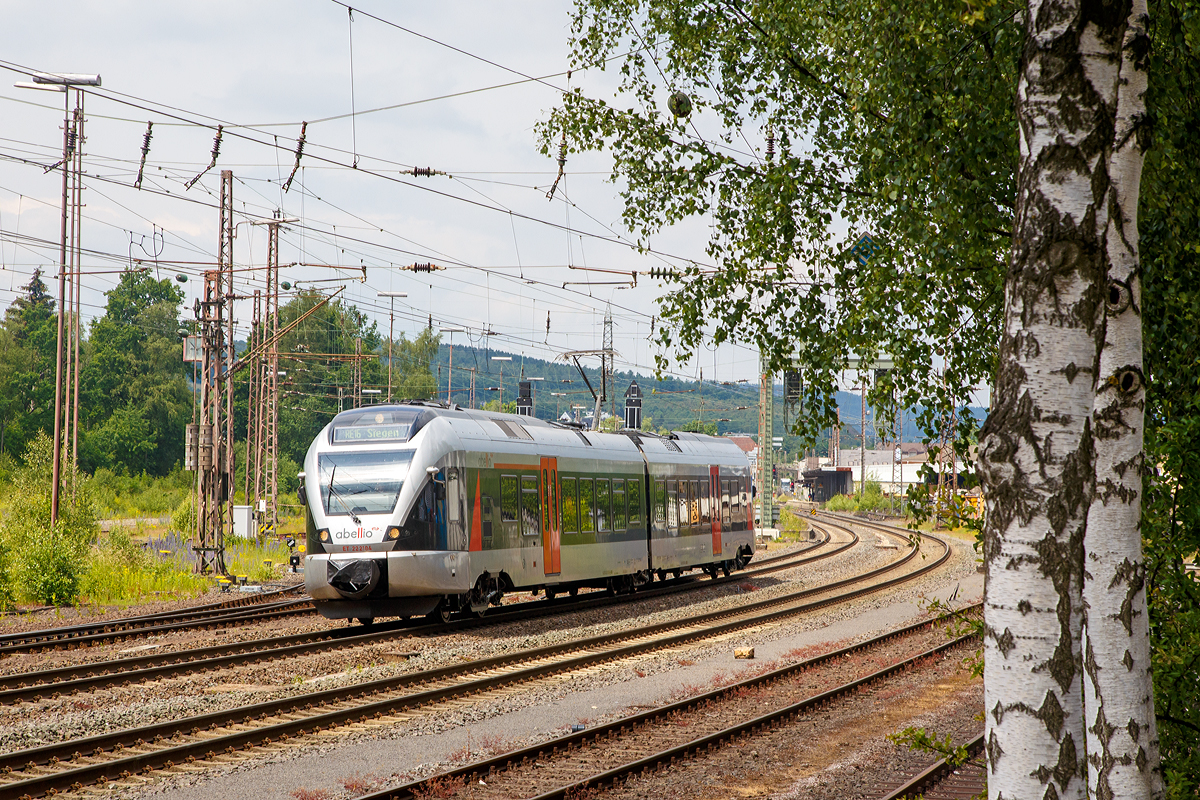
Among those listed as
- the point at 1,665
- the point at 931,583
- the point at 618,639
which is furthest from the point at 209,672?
the point at 931,583

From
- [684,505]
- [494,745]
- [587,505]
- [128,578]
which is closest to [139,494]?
[128,578]

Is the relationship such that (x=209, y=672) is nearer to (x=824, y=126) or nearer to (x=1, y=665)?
(x=1, y=665)

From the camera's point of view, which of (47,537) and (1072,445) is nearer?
(1072,445)

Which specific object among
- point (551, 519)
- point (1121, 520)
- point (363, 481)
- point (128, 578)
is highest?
point (1121, 520)

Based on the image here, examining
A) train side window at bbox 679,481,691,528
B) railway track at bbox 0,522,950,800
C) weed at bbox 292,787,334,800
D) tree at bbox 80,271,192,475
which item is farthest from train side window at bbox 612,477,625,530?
tree at bbox 80,271,192,475

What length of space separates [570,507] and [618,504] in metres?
2.10

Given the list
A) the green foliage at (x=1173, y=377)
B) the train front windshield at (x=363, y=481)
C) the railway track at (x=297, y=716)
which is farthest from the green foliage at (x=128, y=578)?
the green foliage at (x=1173, y=377)

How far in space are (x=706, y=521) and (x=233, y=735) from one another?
18.4 meters

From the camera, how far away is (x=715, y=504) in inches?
1099

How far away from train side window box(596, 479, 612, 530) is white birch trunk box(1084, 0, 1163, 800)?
57.7 ft

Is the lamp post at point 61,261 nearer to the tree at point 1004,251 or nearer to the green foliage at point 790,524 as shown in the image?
the tree at point 1004,251

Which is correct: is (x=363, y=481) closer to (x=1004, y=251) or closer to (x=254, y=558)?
(x=1004, y=251)

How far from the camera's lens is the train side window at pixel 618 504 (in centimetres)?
2238

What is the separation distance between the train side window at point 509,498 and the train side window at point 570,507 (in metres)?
1.61
